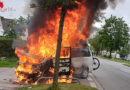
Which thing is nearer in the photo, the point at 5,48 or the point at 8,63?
the point at 8,63

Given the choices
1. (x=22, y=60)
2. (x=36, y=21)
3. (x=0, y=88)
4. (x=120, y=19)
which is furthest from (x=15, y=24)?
(x=120, y=19)

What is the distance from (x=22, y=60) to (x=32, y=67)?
74 cm

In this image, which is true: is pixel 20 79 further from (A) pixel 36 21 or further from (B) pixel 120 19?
(B) pixel 120 19

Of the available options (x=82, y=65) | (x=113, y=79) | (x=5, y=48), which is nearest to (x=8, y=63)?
(x=5, y=48)

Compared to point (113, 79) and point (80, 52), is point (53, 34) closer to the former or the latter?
point (80, 52)

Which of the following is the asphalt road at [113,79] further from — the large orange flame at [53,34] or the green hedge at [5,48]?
the green hedge at [5,48]

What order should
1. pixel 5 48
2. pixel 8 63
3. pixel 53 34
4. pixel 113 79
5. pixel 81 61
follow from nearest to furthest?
pixel 53 34, pixel 81 61, pixel 113 79, pixel 8 63, pixel 5 48

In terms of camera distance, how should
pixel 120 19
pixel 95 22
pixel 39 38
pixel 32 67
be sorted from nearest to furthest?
pixel 32 67 → pixel 39 38 → pixel 95 22 → pixel 120 19

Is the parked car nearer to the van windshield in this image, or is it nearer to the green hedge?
the van windshield

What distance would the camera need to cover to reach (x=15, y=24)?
2477 centimetres

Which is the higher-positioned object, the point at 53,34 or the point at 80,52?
the point at 53,34

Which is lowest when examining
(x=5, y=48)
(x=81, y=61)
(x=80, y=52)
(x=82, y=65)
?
(x=82, y=65)

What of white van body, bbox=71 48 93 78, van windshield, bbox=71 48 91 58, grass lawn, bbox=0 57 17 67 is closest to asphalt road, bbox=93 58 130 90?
white van body, bbox=71 48 93 78

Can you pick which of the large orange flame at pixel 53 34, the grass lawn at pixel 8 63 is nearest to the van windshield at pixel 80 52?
the large orange flame at pixel 53 34
